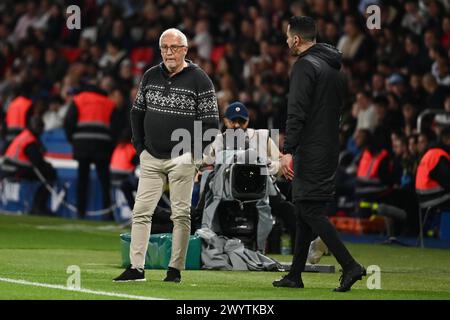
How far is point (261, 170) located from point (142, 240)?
3.18 metres

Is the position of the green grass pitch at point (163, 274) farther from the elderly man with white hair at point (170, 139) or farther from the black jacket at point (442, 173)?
the black jacket at point (442, 173)

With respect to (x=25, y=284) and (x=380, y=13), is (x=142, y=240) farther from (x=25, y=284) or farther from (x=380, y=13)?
(x=380, y=13)

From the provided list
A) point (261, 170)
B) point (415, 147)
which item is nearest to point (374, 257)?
point (261, 170)

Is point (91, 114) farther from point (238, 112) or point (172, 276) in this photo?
point (172, 276)

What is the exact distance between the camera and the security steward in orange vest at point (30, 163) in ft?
77.2

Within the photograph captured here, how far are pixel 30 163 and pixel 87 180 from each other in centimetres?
137

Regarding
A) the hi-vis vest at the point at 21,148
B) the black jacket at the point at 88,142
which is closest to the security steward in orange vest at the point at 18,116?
the hi-vis vest at the point at 21,148

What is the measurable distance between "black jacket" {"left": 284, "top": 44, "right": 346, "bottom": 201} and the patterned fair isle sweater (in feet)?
3.08

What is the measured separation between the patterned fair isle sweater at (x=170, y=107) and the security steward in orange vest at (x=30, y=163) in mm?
12149

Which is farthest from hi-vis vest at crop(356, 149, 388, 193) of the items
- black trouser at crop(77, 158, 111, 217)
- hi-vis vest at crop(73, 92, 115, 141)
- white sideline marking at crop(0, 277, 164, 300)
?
white sideline marking at crop(0, 277, 164, 300)

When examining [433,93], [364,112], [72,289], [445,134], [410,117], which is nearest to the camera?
[72,289]

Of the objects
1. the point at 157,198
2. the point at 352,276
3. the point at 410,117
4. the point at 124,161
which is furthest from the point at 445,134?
the point at 352,276

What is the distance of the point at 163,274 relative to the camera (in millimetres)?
A: 12531

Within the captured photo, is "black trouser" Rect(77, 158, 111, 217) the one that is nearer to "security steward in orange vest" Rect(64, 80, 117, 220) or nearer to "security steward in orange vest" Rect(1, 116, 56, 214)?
"security steward in orange vest" Rect(64, 80, 117, 220)
